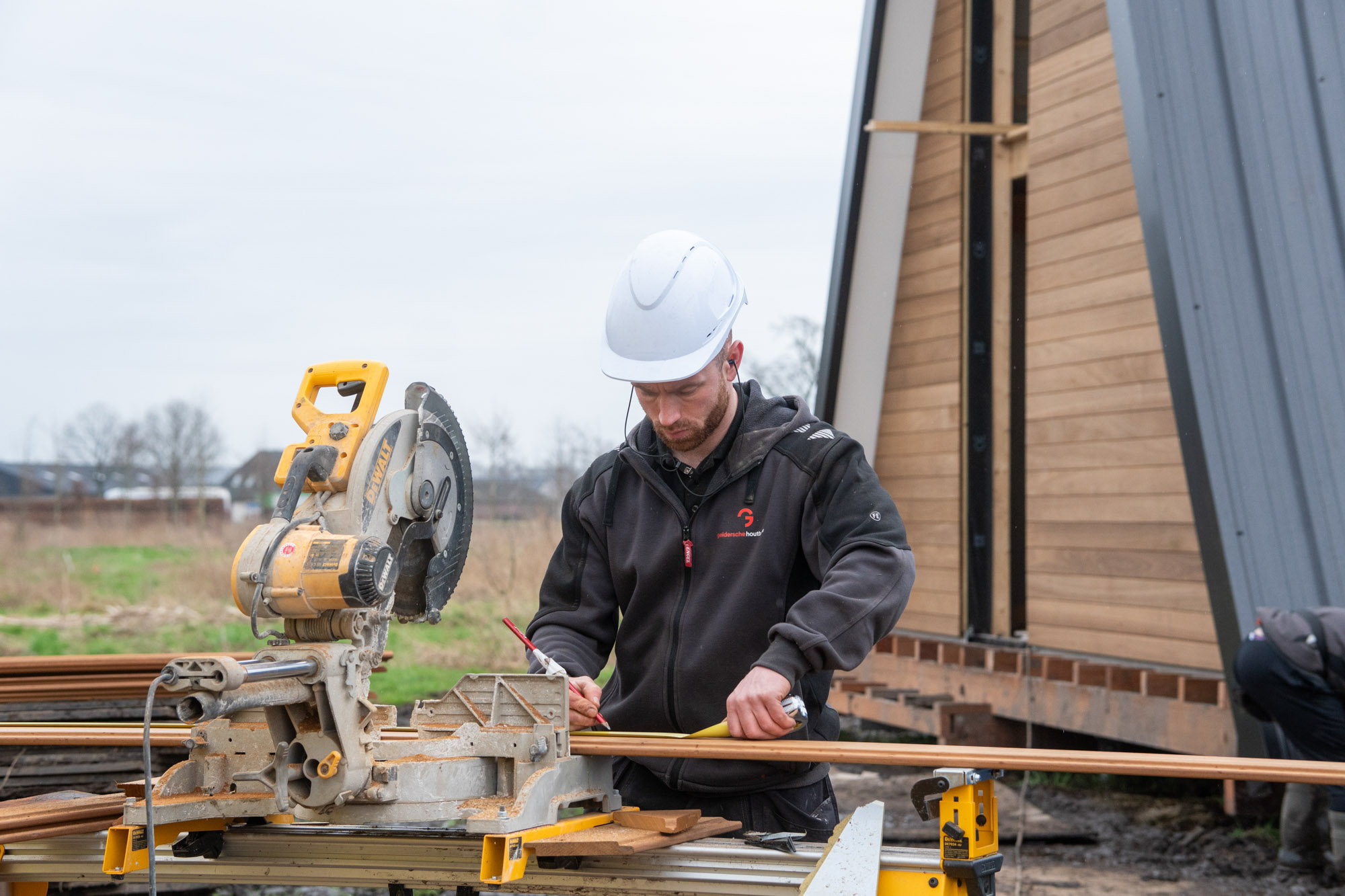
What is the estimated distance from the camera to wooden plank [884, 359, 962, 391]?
24.8 feet

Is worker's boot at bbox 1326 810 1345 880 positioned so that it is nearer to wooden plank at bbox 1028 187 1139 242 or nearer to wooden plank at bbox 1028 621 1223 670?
wooden plank at bbox 1028 621 1223 670

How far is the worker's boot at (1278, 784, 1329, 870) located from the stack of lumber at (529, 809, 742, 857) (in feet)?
12.1

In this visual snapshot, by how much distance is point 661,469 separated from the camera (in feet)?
8.67

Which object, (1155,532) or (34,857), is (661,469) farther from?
(1155,532)

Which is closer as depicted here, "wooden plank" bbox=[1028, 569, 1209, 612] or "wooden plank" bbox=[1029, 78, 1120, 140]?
"wooden plank" bbox=[1028, 569, 1209, 612]

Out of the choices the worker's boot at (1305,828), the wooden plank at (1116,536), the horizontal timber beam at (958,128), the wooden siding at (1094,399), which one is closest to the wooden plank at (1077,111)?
the wooden siding at (1094,399)

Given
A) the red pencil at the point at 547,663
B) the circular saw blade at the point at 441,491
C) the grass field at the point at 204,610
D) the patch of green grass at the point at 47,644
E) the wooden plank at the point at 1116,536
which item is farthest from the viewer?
the grass field at the point at 204,610

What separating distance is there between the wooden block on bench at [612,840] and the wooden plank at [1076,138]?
4.96m

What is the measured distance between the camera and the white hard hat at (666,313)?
240cm

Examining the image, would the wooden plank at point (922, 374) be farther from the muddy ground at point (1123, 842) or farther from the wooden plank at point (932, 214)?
the muddy ground at point (1123, 842)

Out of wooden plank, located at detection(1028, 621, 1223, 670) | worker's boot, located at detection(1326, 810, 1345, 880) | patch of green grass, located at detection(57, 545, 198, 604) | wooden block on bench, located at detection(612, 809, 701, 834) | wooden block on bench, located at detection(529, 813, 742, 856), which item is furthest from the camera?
patch of green grass, located at detection(57, 545, 198, 604)

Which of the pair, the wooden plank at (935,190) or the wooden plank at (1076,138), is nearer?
the wooden plank at (1076,138)

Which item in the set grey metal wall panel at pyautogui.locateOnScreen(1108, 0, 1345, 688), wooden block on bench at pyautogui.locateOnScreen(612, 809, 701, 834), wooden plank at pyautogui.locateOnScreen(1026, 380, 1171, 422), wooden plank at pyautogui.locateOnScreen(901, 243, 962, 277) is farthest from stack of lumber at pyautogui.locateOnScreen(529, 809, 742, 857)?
wooden plank at pyautogui.locateOnScreen(901, 243, 962, 277)

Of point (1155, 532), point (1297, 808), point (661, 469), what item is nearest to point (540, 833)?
point (661, 469)
